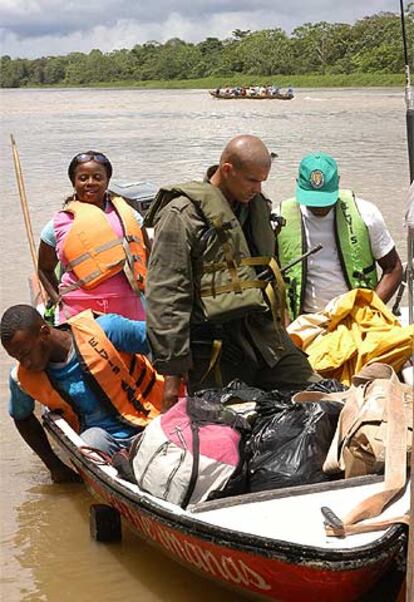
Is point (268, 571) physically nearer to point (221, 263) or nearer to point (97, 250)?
point (221, 263)

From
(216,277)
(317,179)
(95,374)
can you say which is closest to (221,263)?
(216,277)

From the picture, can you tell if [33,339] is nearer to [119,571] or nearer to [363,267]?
[119,571]

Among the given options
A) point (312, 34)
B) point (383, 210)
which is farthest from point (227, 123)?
point (312, 34)

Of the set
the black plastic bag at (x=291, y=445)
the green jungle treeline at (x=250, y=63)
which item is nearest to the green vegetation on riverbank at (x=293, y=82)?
the green jungle treeline at (x=250, y=63)

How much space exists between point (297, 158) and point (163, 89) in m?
67.5

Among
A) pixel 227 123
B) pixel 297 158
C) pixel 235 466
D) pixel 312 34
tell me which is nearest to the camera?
pixel 235 466

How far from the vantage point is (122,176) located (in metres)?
21.2

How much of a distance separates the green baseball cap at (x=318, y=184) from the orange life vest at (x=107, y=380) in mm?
1216

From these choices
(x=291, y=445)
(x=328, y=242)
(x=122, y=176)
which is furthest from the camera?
(x=122, y=176)

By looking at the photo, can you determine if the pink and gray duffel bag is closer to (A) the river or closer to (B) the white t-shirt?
(A) the river

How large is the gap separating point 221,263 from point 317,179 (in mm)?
1273

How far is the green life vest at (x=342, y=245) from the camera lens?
18.7 ft

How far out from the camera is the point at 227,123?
38.1 meters

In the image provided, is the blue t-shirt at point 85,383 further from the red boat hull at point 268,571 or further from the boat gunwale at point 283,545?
the boat gunwale at point 283,545
